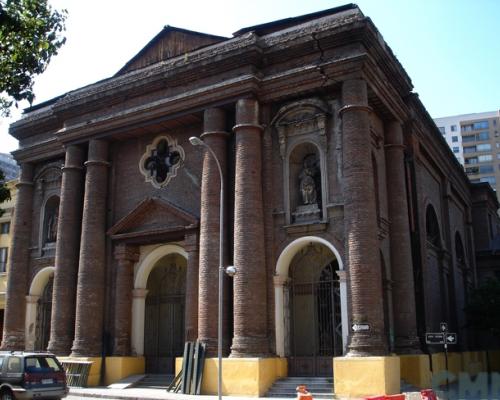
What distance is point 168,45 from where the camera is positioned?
2650 cm

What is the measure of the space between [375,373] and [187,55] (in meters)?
14.0

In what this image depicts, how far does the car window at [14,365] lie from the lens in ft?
55.8

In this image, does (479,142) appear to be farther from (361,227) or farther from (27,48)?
(27,48)

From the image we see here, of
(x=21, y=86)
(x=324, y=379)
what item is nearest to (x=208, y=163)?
(x=324, y=379)

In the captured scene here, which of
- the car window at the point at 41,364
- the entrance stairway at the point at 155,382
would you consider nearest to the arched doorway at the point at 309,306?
the entrance stairway at the point at 155,382

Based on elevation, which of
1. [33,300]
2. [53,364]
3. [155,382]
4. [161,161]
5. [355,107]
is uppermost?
[355,107]

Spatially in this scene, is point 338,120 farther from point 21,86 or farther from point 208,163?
point 21,86

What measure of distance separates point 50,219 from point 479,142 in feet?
258

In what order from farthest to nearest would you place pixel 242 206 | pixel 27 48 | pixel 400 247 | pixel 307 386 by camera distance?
pixel 400 247 → pixel 242 206 → pixel 307 386 → pixel 27 48

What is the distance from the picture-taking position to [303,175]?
22547mm

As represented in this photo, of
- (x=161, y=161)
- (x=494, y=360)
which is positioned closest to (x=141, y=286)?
(x=161, y=161)

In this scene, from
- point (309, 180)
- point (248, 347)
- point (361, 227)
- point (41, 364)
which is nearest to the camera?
point (41, 364)

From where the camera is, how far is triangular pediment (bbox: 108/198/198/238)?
24156 mm

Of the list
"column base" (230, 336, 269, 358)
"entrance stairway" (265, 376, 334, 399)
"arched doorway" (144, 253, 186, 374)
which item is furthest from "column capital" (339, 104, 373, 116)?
"arched doorway" (144, 253, 186, 374)
